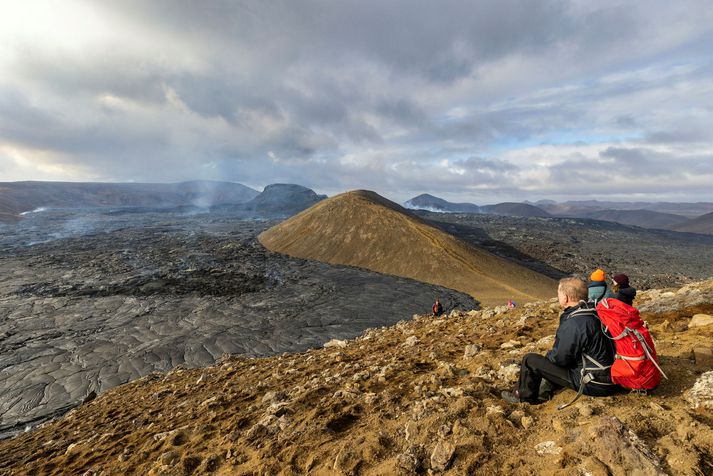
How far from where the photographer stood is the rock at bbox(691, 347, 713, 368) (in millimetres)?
4609

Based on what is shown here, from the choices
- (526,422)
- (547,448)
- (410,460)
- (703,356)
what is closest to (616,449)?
(547,448)

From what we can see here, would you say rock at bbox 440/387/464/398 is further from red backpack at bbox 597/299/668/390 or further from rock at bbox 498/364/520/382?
red backpack at bbox 597/299/668/390

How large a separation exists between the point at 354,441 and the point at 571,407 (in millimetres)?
2723

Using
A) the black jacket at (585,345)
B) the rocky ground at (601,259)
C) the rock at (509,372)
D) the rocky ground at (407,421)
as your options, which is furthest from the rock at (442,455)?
the rocky ground at (601,259)

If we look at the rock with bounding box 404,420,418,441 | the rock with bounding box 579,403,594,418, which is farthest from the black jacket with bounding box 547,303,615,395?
the rock with bounding box 404,420,418,441

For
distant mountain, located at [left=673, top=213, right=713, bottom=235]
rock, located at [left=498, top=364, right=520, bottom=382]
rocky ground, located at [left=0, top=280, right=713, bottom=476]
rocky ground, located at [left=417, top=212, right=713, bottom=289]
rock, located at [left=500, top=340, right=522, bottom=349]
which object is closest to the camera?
rocky ground, located at [left=0, top=280, right=713, bottom=476]

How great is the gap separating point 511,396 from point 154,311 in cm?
2822

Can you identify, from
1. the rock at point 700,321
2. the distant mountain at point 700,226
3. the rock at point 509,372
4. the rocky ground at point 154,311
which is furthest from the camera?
the distant mountain at point 700,226

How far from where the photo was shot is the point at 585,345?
4.01m

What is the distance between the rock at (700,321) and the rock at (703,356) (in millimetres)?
1853

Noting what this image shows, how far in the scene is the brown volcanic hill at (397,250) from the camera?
36812 millimetres

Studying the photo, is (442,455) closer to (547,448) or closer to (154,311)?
(547,448)

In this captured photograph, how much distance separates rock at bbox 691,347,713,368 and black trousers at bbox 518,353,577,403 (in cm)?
211

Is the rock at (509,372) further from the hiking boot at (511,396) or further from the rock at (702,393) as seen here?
the rock at (702,393)
